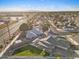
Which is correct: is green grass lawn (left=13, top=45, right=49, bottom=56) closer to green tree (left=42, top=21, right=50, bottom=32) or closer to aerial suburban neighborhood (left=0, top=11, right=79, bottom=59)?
aerial suburban neighborhood (left=0, top=11, right=79, bottom=59)

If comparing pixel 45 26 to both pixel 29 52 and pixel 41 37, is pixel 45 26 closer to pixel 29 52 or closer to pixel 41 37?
pixel 41 37

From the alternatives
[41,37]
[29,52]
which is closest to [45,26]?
[41,37]

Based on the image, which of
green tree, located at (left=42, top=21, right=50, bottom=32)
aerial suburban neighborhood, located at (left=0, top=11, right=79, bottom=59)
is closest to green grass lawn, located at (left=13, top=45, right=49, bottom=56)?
aerial suburban neighborhood, located at (left=0, top=11, right=79, bottom=59)

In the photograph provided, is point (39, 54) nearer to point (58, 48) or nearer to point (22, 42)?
point (58, 48)

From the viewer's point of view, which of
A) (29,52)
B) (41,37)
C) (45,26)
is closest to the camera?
(29,52)

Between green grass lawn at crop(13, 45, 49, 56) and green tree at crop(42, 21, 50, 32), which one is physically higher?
green tree at crop(42, 21, 50, 32)

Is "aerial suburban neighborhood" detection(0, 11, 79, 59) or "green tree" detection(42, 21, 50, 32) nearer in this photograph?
"aerial suburban neighborhood" detection(0, 11, 79, 59)

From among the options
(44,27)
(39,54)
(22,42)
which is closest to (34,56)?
(39,54)
